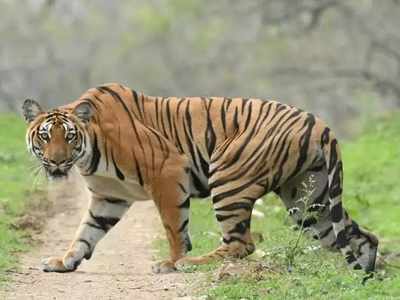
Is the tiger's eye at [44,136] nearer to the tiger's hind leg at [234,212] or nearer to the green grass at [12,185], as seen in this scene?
the green grass at [12,185]

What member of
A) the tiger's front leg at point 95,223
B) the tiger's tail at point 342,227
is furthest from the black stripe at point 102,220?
the tiger's tail at point 342,227

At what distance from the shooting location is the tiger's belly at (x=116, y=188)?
29.7 ft

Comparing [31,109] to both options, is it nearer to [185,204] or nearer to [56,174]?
[56,174]

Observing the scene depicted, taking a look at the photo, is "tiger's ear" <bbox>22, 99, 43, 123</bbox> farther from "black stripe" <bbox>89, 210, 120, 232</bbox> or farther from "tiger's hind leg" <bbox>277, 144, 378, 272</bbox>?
"tiger's hind leg" <bbox>277, 144, 378, 272</bbox>

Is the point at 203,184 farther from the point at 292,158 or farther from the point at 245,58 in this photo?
the point at 245,58

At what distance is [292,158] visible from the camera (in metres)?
8.91

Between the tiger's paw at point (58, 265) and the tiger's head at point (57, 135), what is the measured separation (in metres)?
0.78

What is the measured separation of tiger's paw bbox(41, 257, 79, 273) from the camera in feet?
29.3

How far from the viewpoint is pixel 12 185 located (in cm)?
1432

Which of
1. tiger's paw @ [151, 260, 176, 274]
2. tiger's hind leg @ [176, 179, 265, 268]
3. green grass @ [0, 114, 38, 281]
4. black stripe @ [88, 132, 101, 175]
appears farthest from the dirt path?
black stripe @ [88, 132, 101, 175]

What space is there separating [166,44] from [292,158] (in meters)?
36.5

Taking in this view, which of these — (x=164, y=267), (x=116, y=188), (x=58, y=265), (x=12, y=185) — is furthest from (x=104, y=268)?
(x=12, y=185)

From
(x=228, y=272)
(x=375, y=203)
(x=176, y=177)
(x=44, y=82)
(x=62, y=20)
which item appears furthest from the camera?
(x=62, y=20)

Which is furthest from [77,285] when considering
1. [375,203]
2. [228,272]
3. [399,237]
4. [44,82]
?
[44,82]
